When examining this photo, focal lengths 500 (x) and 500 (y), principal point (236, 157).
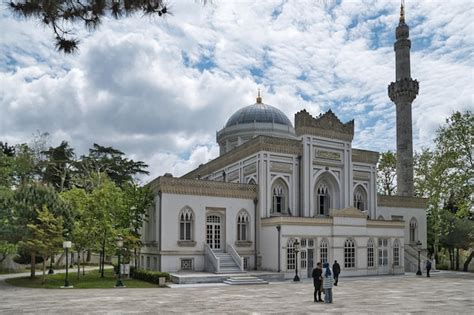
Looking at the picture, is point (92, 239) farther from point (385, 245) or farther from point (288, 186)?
point (385, 245)

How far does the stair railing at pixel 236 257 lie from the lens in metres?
31.4

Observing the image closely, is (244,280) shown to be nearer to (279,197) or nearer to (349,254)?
(279,197)

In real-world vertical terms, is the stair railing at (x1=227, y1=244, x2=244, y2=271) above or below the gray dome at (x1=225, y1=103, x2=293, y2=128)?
below

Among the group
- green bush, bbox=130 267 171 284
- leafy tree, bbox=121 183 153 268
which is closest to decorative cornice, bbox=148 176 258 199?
leafy tree, bbox=121 183 153 268

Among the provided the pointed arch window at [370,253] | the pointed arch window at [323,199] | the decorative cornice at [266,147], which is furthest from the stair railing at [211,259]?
the pointed arch window at [370,253]

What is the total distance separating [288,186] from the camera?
35906 millimetres

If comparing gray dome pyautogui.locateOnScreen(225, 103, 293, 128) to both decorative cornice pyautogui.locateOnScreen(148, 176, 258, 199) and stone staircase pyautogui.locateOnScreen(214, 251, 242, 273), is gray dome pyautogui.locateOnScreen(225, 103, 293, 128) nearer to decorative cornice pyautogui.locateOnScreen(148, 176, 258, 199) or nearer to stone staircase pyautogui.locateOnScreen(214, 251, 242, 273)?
decorative cornice pyautogui.locateOnScreen(148, 176, 258, 199)

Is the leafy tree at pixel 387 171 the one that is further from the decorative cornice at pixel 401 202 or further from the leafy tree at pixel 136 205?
the leafy tree at pixel 136 205

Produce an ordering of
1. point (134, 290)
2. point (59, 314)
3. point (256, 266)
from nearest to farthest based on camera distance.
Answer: point (59, 314) < point (134, 290) < point (256, 266)

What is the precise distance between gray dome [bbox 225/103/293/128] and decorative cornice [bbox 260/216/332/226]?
16.2 meters

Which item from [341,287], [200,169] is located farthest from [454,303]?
[200,169]

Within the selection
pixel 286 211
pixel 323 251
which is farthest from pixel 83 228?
pixel 323 251

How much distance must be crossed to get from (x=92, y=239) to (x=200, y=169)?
18665mm

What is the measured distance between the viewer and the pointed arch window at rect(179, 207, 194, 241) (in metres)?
32.3
